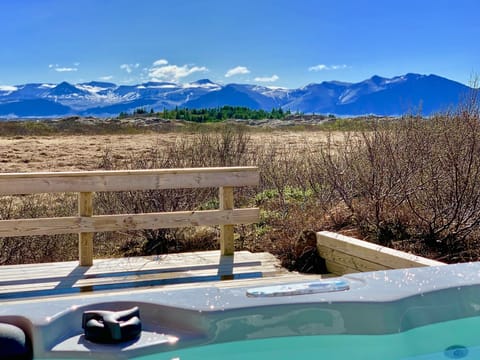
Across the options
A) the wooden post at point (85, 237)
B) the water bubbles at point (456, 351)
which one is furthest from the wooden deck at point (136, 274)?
the water bubbles at point (456, 351)

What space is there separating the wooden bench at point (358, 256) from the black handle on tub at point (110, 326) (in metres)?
1.94

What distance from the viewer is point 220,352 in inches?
95.3

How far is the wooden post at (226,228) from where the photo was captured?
4.53m

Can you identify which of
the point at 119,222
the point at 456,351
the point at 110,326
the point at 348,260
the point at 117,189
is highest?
the point at 117,189

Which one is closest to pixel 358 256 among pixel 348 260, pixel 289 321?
pixel 348 260

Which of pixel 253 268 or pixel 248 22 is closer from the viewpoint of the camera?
pixel 253 268

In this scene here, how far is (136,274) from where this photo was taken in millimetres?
4039

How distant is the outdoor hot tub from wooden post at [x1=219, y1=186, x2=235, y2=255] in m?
1.96

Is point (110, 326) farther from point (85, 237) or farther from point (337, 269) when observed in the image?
point (337, 269)

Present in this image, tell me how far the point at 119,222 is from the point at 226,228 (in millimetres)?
933

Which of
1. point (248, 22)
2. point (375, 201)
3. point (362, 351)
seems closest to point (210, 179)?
point (375, 201)

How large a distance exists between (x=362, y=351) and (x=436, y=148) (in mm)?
2671

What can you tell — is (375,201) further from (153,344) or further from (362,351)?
(153,344)

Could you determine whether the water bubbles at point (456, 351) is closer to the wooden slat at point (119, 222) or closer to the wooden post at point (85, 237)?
the wooden slat at point (119, 222)
